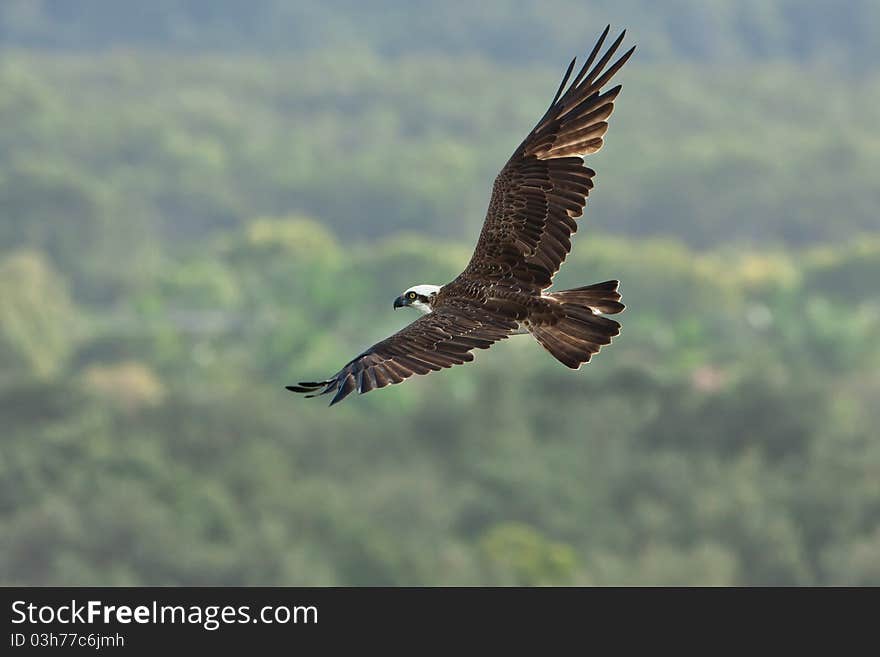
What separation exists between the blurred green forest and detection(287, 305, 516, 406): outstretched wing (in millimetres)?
53510

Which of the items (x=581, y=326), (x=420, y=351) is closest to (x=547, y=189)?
(x=581, y=326)

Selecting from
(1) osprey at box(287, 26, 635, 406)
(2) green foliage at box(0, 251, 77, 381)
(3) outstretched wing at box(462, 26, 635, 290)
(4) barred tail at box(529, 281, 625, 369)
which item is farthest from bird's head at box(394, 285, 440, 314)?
(2) green foliage at box(0, 251, 77, 381)

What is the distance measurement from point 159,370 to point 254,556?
38.7m

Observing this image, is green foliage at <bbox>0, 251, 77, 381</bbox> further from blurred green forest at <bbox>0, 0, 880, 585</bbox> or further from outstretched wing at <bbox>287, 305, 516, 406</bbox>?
outstretched wing at <bbox>287, 305, 516, 406</bbox>

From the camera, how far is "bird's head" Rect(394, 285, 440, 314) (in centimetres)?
1330

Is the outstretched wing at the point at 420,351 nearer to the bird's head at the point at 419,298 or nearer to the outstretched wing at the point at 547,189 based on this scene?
the bird's head at the point at 419,298

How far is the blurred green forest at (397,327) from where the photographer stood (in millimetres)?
73688

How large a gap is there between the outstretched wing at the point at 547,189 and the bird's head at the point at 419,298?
28 centimetres

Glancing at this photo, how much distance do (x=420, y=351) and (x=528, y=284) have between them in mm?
1367

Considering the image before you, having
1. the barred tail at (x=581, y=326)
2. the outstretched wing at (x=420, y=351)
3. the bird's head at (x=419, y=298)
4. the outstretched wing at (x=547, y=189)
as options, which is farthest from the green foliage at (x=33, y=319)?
the outstretched wing at (x=420, y=351)

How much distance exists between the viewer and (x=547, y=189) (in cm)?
1390

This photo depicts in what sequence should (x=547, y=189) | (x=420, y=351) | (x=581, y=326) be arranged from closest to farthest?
(x=420, y=351)
(x=581, y=326)
(x=547, y=189)

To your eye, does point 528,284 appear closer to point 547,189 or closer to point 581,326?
point 581,326

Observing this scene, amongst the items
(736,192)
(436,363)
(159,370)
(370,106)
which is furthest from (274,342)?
(436,363)
